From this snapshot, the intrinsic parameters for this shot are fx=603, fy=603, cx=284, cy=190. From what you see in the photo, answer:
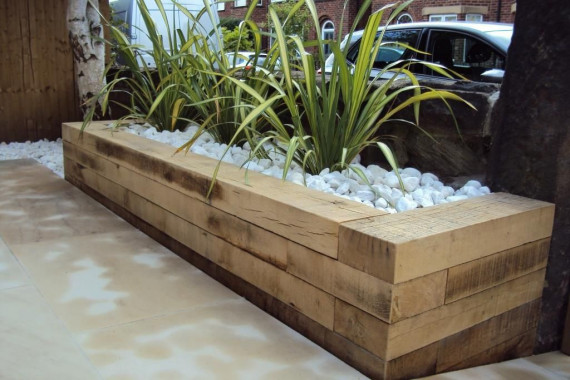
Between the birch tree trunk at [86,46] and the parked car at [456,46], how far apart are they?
7.37 ft

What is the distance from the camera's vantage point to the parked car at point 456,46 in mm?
5117

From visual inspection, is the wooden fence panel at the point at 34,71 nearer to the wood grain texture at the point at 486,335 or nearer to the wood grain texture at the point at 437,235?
the wood grain texture at the point at 437,235

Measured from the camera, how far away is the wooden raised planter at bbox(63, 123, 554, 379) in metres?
1.92

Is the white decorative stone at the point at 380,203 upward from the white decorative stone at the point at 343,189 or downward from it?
downward

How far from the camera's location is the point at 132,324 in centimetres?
234

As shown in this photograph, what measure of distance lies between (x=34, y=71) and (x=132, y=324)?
5.06 metres

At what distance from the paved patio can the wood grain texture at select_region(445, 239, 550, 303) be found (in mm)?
315

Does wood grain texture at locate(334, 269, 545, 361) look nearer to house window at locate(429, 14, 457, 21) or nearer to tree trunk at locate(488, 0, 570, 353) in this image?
tree trunk at locate(488, 0, 570, 353)

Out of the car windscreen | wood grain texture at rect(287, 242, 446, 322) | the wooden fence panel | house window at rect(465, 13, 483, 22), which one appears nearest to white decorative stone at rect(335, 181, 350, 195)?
wood grain texture at rect(287, 242, 446, 322)

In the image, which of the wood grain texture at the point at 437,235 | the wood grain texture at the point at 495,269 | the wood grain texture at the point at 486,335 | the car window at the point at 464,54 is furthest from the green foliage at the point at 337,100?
the car window at the point at 464,54

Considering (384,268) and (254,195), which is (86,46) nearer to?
(254,195)

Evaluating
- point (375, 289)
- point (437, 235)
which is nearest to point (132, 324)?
point (375, 289)

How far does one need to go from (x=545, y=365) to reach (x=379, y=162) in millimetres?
1381

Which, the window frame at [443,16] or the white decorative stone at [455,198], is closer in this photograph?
the white decorative stone at [455,198]
